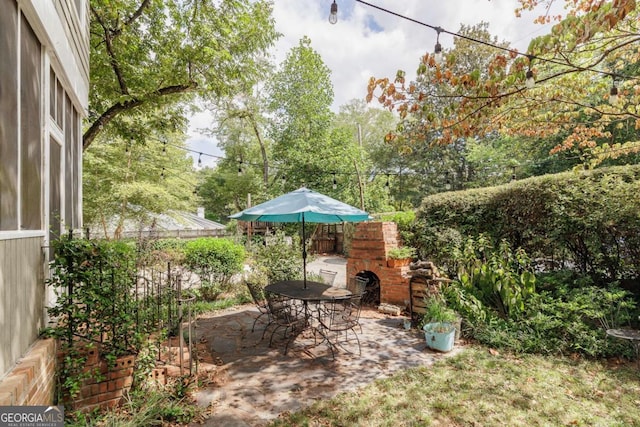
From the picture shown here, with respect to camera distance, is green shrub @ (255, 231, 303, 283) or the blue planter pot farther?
green shrub @ (255, 231, 303, 283)

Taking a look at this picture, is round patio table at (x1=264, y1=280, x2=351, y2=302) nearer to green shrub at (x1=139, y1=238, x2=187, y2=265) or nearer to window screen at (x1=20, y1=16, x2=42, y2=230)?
window screen at (x1=20, y1=16, x2=42, y2=230)

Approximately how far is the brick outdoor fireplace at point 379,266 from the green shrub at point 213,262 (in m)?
3.15

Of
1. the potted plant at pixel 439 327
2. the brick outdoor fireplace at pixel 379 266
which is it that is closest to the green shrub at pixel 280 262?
the brick outdoor fireplace at pixel 379 266

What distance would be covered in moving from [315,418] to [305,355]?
4.82ft

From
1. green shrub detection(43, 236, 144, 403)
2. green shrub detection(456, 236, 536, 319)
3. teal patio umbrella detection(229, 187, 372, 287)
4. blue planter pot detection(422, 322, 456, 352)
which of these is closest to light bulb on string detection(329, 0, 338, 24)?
teal patio umbrella detection(229, 187, 372, 287)

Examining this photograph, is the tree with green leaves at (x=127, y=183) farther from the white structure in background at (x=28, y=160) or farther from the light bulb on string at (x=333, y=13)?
the light bulb on string at (x=333, y=13)

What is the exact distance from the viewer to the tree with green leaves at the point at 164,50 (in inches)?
254

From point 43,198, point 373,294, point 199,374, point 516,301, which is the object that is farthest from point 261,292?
point 516,301

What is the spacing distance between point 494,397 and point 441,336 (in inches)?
46.5

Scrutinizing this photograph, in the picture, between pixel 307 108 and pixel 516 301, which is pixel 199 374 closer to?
pixel 516 301

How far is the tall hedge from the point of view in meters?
4.86

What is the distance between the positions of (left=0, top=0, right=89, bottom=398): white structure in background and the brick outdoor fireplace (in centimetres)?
530

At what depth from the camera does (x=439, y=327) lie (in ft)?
15.1

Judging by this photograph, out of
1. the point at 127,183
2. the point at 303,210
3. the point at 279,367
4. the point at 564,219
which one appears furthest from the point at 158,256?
the point at 564,219
